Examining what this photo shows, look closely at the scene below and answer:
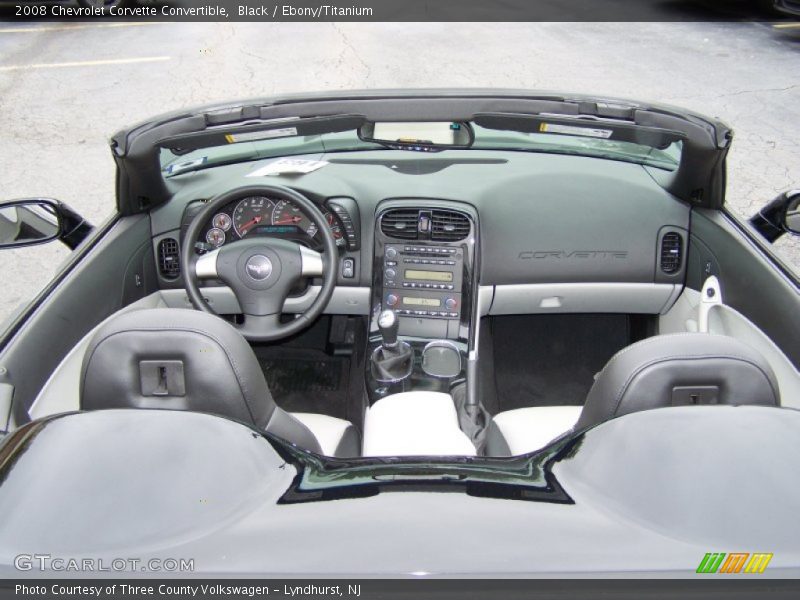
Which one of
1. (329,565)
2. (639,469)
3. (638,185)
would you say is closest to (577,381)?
(638,185)

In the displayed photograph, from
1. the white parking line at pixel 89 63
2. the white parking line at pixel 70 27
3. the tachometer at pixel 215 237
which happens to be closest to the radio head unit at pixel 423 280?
the tachometer at pixel 215 237

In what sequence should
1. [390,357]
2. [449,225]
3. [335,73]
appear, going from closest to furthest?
[390,357]
[449,225]
[335,73]

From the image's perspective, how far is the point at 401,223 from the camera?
358 centimetres

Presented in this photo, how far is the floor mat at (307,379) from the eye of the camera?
4.18 m

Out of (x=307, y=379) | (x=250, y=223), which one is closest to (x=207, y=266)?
(x=250, y=223)

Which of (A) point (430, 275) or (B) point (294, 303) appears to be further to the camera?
(A) point (430, 275)

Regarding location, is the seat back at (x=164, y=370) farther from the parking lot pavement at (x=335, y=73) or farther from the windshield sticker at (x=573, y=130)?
the parking lot pavement at (x=335, y=73)

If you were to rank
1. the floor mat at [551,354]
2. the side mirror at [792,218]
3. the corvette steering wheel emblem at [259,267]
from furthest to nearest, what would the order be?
the floor mat at [551,354]
the corvette steering wheel emblem at [259,267]
the side mirror at [792,218]

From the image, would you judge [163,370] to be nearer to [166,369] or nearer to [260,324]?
[166,369]

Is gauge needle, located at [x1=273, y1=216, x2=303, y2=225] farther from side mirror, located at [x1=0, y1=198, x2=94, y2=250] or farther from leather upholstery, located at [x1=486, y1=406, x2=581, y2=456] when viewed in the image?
leather upholstery, located at [x1=486, y1=406, x2=581, y2=456]

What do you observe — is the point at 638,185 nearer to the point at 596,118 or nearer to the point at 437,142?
the point at 437,142

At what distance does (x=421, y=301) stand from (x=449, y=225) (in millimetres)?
369

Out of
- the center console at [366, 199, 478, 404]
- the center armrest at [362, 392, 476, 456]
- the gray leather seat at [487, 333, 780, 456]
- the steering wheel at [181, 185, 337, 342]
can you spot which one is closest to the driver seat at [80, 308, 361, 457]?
the center armrest at [362, 392, 476, 456]

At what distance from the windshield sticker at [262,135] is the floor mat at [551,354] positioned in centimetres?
213
